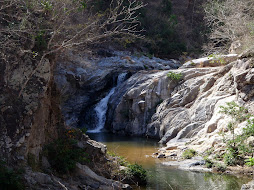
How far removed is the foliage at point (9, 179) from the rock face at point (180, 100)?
9.75 metres

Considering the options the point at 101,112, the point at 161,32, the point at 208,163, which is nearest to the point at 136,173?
the point at 208,163

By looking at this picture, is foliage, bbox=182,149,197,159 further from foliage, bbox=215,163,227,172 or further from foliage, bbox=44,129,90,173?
foliage, bbox=44,129,90,173

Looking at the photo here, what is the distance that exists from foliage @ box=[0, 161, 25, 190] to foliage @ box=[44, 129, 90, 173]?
5.28ft

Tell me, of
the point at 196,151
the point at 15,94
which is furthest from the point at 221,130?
the point at 15,94

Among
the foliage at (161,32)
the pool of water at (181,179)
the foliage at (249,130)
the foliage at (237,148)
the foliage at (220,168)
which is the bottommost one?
the pool of water at (181,179)

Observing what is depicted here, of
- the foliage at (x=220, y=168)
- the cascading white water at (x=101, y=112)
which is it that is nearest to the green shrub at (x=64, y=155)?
the foliage at (x=220, y=168)

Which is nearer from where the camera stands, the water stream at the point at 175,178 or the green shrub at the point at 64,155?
the green shrub at the point at 64,155

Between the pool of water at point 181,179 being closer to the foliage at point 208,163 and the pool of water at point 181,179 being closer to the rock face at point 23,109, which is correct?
the foliage at point 208,163

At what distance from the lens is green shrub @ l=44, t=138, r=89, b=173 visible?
780cm

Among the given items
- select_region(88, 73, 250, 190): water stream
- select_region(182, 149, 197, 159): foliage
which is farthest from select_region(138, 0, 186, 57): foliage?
select_region(182, 149, 197, 159): foliage

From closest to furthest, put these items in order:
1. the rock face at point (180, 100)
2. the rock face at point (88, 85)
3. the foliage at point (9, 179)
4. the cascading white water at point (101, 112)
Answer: the foliage at point (9, 179)
the rock face at point (180, 100)
the cascading white water at point (101, 112)
the rock face at point (88, 85)

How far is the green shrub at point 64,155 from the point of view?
7801 mm

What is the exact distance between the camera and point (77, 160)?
8211 millimetres

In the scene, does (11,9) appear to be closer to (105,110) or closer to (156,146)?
(156,146)
